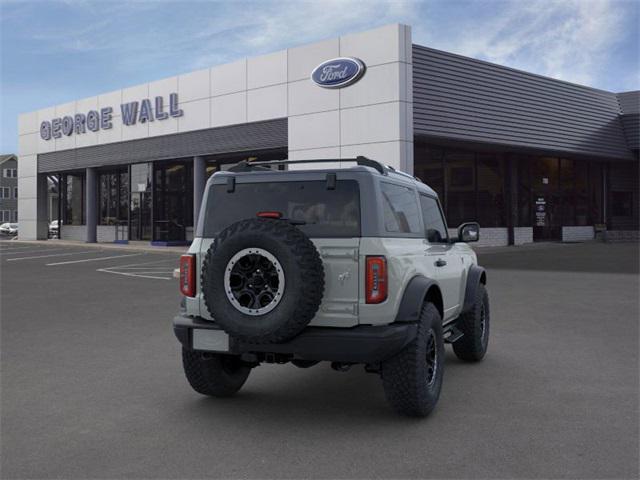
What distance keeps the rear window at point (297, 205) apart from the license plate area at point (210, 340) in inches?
29.8

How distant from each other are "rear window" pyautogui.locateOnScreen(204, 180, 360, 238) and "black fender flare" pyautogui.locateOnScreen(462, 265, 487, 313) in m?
2.28

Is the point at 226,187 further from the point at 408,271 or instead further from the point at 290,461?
the point at 290,461

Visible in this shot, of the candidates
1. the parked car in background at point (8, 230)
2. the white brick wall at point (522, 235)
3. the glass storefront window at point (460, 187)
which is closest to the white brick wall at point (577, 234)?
the white brick wall at point (522, 235)

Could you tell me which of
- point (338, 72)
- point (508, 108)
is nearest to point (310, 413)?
point (338, 72)

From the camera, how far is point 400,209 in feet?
17.0

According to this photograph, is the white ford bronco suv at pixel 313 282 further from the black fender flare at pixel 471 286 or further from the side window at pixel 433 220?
the black fender flare at pixel 471 286

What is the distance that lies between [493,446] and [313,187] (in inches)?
85.4

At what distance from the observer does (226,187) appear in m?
5.05

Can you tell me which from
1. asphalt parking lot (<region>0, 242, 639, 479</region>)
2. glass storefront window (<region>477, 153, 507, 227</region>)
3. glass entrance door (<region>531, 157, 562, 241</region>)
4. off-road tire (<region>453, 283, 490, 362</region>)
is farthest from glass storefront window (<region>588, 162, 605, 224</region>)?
off-road tire (<region>453, 283, 490, 362</region>)

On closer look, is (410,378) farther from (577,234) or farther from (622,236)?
(622,236)

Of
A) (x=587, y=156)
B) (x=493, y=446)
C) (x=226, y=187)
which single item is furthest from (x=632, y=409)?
(x=587, y=156)

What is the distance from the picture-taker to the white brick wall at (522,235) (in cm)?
2912

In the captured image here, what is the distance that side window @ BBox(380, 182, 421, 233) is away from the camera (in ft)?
15.9

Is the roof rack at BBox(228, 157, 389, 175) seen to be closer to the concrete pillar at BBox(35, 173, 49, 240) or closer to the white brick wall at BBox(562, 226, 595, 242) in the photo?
the white brick wall at BBox(562, 226, 595, 242)
